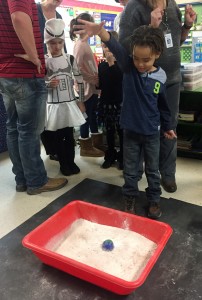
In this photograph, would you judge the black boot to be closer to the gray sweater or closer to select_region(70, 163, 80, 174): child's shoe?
select_region(70, 163, 80, 174): child's shoe

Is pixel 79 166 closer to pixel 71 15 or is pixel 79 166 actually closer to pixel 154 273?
pixel 154 273

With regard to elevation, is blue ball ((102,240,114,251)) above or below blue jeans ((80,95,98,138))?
below

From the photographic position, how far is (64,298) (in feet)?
4.09

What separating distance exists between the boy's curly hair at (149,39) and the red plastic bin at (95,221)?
Result: 0.90 meters

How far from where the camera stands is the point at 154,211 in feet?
5.84

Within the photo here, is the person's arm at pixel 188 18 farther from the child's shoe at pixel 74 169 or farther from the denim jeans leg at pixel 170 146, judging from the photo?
the child's shoe at pixel 74 169

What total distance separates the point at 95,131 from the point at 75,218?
1.36 meters

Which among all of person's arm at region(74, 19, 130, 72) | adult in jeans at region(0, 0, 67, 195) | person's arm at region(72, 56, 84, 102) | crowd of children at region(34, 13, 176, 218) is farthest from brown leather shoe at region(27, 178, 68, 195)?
person's arm at region(74, 19, 130, 72)

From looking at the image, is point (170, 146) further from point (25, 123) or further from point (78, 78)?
point (25, 123)

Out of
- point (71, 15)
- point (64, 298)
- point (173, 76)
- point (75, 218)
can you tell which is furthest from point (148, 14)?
point (71, 15)

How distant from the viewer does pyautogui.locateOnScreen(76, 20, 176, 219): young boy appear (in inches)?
57.7

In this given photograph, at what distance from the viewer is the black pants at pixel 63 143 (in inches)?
92.4

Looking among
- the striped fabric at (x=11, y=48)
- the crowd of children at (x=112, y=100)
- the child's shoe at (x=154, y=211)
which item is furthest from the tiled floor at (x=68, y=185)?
the striped fabric at (x=11, y=48)

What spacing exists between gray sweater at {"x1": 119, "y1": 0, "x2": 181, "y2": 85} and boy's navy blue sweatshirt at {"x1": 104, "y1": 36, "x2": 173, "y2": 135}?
0.16 m
